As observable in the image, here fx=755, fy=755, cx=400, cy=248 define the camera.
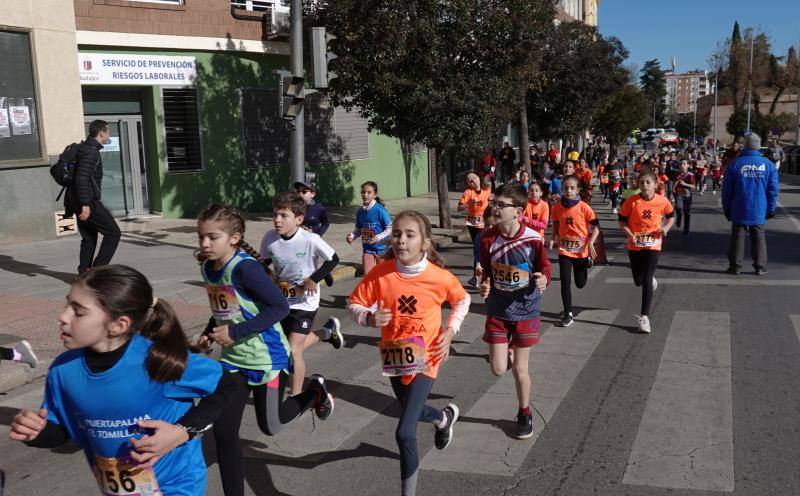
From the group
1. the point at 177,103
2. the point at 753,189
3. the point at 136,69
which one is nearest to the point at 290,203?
the point at 753,189

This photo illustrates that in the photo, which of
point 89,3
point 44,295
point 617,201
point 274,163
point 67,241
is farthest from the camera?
point 617,201

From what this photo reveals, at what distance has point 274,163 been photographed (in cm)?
1961

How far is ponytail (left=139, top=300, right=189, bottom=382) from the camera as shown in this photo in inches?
107

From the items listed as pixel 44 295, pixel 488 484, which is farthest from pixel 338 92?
pixel 488 484

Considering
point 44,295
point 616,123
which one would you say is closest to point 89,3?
point 44,295

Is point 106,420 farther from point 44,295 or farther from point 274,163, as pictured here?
point 274,163

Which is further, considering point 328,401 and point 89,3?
point 89,3

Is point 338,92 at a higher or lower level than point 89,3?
lower

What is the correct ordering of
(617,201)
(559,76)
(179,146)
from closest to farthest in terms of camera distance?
(179,146), (617,201), (559,76)

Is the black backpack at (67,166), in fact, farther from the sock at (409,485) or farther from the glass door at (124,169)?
the glass door at (124,169)

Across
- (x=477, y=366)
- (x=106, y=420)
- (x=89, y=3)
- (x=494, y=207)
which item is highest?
(x=89, y=3)

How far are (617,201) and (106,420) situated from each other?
2105 cm

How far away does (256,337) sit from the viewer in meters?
4.21

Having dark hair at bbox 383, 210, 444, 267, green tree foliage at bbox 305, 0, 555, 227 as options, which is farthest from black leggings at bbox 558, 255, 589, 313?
green tree foliage at bbox 305, 0, 555, 227
